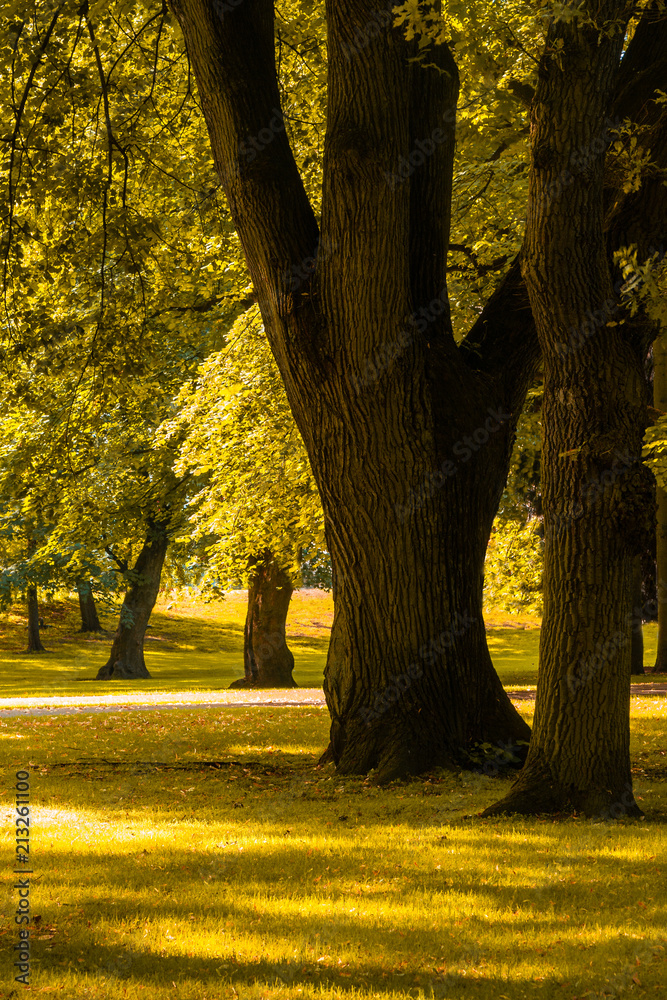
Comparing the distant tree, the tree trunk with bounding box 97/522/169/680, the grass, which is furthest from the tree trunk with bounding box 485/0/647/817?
the tree trunk with bounding box 97/522/169/680

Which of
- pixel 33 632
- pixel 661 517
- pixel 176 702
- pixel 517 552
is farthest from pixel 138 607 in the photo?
pixel 33 632

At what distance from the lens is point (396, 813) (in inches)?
298

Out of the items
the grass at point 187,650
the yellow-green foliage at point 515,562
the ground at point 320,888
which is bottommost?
the grass at point 187,650

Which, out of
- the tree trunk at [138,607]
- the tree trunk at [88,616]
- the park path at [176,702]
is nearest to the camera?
the park path at [176,702]

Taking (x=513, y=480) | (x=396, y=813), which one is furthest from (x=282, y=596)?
(x=396, y=813)

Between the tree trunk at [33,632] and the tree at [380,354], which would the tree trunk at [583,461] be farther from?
the tree trunk at [33,632]

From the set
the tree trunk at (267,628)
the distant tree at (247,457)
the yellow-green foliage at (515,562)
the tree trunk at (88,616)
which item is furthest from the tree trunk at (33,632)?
the yellow-green foliage at (515,562)

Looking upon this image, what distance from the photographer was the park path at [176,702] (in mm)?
17797

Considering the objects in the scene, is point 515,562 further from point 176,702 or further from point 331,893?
point 331,893

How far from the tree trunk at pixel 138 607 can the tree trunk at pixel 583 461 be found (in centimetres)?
2129

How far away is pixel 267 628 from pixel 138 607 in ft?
21.3

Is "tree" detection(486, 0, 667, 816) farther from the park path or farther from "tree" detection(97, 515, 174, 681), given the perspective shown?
"tree" detection(97, 515, 174, 681)

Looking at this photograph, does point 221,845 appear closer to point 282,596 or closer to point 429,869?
point 429,869

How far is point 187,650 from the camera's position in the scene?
56500mm
